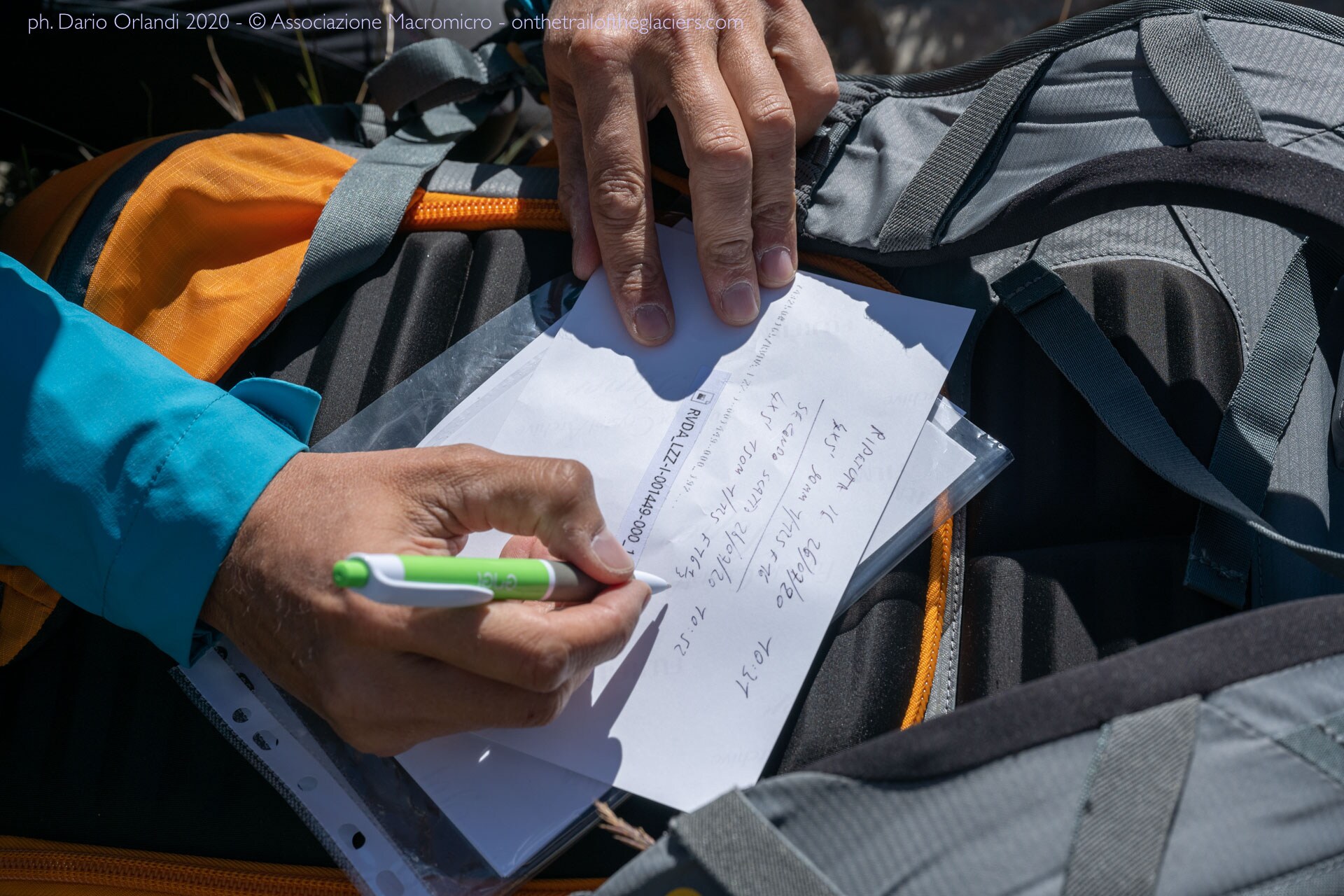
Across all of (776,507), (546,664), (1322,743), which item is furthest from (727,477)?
(1322,743)

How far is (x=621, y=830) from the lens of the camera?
683 mm

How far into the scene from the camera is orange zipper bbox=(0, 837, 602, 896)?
28.7 inches

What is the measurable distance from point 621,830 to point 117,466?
50 centimetres

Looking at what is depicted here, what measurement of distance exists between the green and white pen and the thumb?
2 cm

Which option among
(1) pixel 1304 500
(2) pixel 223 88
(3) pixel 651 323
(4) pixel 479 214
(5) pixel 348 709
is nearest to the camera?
(5) pixel 348 709

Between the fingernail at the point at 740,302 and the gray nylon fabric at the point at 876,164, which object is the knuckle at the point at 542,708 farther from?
the gray nylon fabric at the point at 876,164

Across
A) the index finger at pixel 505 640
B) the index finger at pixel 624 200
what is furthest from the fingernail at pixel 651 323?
the index finger at pixel 505 640

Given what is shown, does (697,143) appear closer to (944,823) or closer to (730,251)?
(730,251)

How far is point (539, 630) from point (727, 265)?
437mm

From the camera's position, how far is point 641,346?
0.90 metres

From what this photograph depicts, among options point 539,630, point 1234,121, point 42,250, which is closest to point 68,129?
point 42,250

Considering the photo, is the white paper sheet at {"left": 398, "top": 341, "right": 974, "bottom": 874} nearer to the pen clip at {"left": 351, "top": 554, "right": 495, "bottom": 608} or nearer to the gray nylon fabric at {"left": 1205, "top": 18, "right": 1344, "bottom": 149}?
the pen clip at {"left": 351, "top": 554, "right": 495, "bottom": 608}

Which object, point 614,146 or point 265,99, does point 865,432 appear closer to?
point 614,146

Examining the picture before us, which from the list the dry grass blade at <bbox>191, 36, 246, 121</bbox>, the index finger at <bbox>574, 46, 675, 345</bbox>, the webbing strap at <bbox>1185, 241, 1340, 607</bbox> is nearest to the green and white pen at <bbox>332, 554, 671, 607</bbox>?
the index finger at <bbox>574, 46, 675, 345</bbox>
